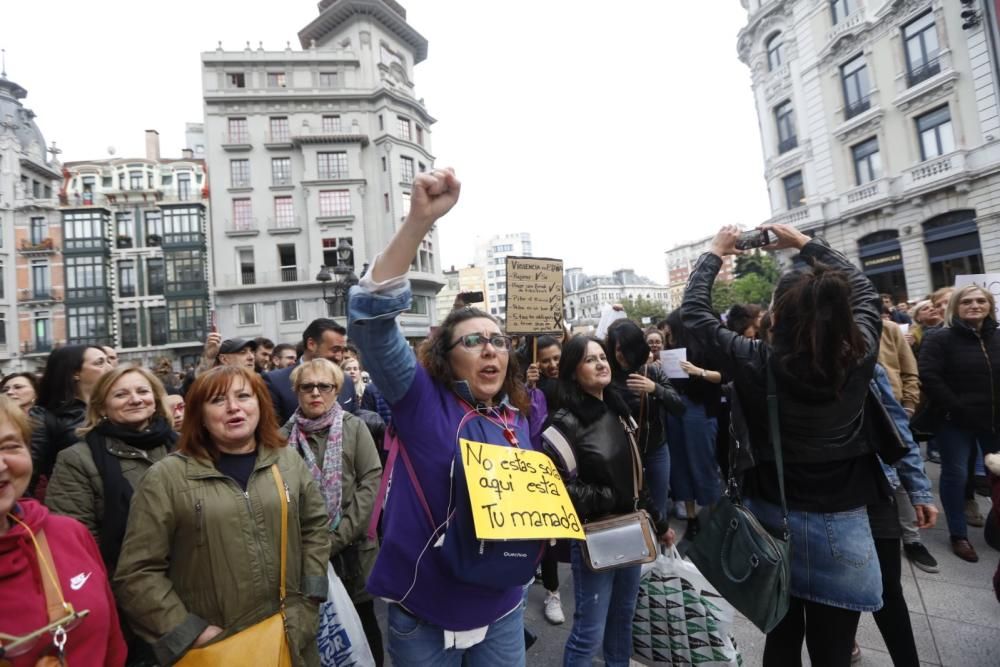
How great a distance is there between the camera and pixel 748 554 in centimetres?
203

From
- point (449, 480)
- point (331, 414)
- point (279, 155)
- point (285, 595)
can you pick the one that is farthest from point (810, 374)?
point (279, 155)

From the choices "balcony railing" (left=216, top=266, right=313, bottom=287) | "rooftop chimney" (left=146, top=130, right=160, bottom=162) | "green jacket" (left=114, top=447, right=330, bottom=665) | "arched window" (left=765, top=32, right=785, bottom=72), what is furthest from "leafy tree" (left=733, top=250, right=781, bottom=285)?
"rooftop chimney" (left=146, top=130, right=160, bottom=162)

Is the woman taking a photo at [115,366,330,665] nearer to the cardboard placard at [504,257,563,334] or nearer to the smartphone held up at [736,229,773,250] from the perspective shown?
the smartphone held up at [736,229,773,250]

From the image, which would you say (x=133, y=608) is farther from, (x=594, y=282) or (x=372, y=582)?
(x=594, y=282)

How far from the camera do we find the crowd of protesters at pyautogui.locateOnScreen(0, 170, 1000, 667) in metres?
1.63

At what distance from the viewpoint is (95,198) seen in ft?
109

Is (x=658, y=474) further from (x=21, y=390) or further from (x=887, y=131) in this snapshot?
(x=887, y=131)

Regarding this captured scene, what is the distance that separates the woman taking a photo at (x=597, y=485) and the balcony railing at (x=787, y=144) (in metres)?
25.3

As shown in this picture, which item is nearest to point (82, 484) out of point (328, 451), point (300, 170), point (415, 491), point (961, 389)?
point (328, 451)

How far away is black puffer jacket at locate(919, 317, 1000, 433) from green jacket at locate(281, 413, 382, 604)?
4.52 metres

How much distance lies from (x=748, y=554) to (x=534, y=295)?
3.01 metres

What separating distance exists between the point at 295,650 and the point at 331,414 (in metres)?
1.39

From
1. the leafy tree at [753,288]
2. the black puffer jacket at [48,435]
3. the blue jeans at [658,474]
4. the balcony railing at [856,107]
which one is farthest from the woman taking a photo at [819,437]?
the leafy tree at [753,288]

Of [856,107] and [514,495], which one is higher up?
[856,107]
